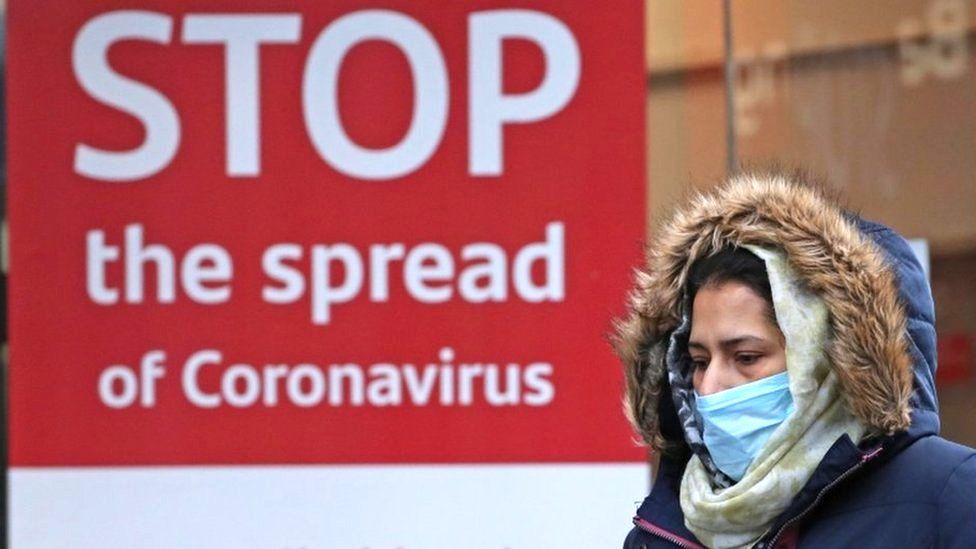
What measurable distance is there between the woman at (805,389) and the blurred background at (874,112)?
75.8 inches

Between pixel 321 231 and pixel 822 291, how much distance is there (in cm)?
203

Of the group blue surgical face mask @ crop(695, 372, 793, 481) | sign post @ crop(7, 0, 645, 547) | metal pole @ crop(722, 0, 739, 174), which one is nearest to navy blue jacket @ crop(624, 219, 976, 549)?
blue surgical face mask @ crop(695, 372, 793, 481)

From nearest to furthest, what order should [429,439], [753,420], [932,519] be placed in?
[932,519], [753,420], [429,439]

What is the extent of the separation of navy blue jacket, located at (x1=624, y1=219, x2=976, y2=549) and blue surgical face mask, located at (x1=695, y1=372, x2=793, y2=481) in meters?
0.10

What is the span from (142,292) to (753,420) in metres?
2.19

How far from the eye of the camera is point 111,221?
4.01 m

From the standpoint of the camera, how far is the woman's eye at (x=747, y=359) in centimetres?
223

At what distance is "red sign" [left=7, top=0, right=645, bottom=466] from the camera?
13.0 ft

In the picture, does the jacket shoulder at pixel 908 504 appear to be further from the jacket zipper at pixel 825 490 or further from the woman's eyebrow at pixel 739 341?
the woman's eyebrow at pixel 739 341

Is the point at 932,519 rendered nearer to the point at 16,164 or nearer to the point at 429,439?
the point at 429,439

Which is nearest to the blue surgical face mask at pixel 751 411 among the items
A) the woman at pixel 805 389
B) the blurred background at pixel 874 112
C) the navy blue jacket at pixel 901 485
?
the woman at pixel 805 389

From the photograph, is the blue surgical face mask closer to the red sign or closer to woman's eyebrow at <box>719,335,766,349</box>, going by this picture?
woman's eyebrow at <box>719,335,766,349</box>

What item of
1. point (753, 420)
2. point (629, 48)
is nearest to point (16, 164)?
point (629, 48)

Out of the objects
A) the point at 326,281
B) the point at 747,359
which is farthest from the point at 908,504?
the point at 326,281
